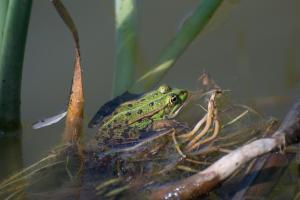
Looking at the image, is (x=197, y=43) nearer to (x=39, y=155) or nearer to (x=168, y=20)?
(x=168, y=20)

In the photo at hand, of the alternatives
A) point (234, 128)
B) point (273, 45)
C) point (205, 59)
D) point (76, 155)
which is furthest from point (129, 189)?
point (273, 45)

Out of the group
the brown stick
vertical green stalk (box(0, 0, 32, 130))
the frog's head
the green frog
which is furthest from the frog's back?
the brown stick

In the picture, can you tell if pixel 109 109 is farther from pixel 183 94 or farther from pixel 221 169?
pixel 221 169

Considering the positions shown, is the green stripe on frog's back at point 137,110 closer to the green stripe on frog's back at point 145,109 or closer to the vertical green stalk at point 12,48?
the green stripe on frog's back at point 145,109

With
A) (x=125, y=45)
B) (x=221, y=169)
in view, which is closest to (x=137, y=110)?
(x=125, y=45)

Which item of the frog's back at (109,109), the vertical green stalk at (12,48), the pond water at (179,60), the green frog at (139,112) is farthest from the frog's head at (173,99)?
the vertical green stalk at (12,48)

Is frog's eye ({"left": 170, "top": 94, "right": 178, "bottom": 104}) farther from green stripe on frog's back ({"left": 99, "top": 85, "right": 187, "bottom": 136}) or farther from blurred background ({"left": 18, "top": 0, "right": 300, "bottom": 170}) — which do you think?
blurred background ({"left": 18, "top": 0, "right": 300, "bottom": 170})
